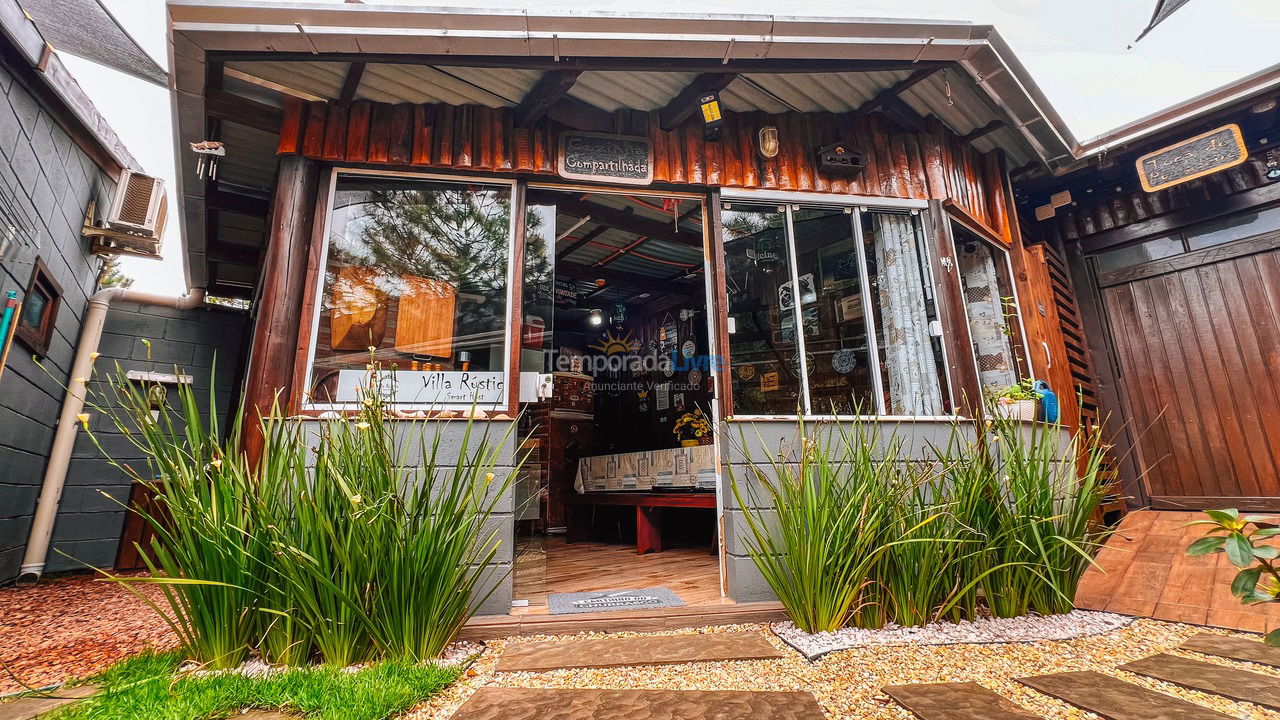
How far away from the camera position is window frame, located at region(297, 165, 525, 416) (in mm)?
2768

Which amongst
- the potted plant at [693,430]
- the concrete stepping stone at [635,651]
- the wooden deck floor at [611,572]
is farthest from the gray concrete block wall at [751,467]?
the potted plant at [693,430]

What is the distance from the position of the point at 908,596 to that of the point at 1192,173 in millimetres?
3759

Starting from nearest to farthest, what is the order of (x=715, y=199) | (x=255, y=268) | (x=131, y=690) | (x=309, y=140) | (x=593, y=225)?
(x=131, y=690), (x=309, y=140), (x=715, y=199), (x=593, y=225), (x=255, y=268)

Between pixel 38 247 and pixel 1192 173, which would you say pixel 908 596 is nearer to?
pixel 1192 173

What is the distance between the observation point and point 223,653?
6.44 ft

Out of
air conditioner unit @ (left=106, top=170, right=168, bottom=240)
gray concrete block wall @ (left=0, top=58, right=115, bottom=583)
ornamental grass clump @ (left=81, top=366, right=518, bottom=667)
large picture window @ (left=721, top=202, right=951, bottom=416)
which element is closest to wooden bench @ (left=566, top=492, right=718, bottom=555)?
large picture window @ (left=721, top=202, right=951, bottom=416)

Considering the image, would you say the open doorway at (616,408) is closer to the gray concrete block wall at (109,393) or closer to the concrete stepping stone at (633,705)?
the concrete stepping stone at (633,705)

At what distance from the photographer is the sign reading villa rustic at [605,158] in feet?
10.8

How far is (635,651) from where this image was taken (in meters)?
2.16

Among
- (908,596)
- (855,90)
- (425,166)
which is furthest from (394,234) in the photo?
(908,596)

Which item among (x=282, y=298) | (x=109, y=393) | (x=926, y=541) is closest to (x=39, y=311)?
(x=109, y=393)

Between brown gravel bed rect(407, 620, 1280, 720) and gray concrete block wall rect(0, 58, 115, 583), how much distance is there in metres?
3.24

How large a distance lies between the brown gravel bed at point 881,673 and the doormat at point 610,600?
49 centimetres

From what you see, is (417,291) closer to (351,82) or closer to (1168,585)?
(351,82)
